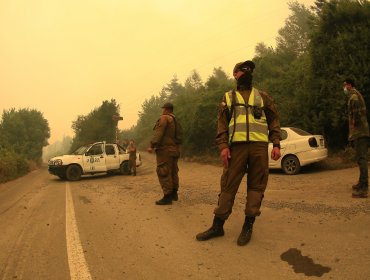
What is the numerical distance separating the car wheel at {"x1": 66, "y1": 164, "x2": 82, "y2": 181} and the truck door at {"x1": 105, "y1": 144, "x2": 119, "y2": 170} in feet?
4.55

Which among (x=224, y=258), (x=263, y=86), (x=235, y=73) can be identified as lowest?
A: (x=224, y=258)

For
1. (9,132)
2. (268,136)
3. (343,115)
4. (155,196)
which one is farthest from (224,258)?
(9,132)

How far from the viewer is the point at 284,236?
4.92 m

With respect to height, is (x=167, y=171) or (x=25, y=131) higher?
(x=25, y=131)

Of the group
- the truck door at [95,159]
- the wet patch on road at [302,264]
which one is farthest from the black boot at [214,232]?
the truck door at [95,159]

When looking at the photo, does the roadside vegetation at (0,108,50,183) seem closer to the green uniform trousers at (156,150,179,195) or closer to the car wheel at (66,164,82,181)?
the car wheel at (66,164,82,181)

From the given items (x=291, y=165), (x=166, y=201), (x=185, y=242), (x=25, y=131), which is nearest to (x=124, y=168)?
(x=291, y=165)

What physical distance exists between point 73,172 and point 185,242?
39.9 ft

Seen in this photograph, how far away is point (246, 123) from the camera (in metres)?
4.82

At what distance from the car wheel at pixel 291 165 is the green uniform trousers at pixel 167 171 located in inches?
225

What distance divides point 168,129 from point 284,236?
12.7 ft

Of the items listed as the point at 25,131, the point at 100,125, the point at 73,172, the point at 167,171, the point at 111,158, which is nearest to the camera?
the point at 167,171

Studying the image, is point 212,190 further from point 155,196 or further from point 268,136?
point 268,136

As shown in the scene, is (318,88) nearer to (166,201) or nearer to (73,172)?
(166,201)
